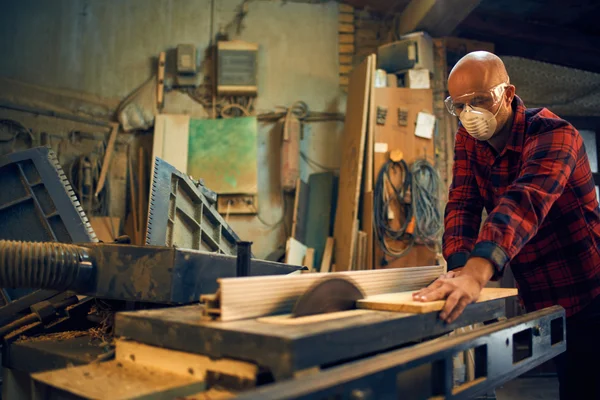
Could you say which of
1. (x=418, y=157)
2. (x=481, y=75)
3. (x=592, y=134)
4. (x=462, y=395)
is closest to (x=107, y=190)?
(x=418, y=157)

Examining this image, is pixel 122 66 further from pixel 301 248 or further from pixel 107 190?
pixel 301 248

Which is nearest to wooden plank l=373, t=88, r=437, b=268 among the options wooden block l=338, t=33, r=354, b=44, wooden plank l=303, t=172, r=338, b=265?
wooden plank l=303, t=172, r=338, b=265

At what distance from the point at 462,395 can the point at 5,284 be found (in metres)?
1.30

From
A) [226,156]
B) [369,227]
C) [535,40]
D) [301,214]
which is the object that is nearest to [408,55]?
[535,40]

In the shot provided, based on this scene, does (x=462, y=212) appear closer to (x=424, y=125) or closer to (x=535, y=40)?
(x=424, y=125)

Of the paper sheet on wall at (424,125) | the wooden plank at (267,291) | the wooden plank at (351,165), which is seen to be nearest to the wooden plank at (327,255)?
the wooden plank at (351,165)

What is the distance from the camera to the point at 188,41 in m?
5.70

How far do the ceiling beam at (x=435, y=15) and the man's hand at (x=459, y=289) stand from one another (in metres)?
3.78

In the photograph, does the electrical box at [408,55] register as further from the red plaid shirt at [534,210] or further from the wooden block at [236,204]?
the red plaid shirt at [534,210]

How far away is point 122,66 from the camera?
18.3 ft

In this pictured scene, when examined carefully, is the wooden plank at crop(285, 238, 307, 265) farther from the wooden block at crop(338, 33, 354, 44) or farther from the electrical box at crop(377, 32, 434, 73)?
the wooden block at crop(338, 33, 354, 44)

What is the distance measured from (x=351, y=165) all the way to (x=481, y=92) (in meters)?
3.18

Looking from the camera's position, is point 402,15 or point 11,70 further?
point 402,15

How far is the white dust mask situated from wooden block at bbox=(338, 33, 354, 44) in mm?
4133
